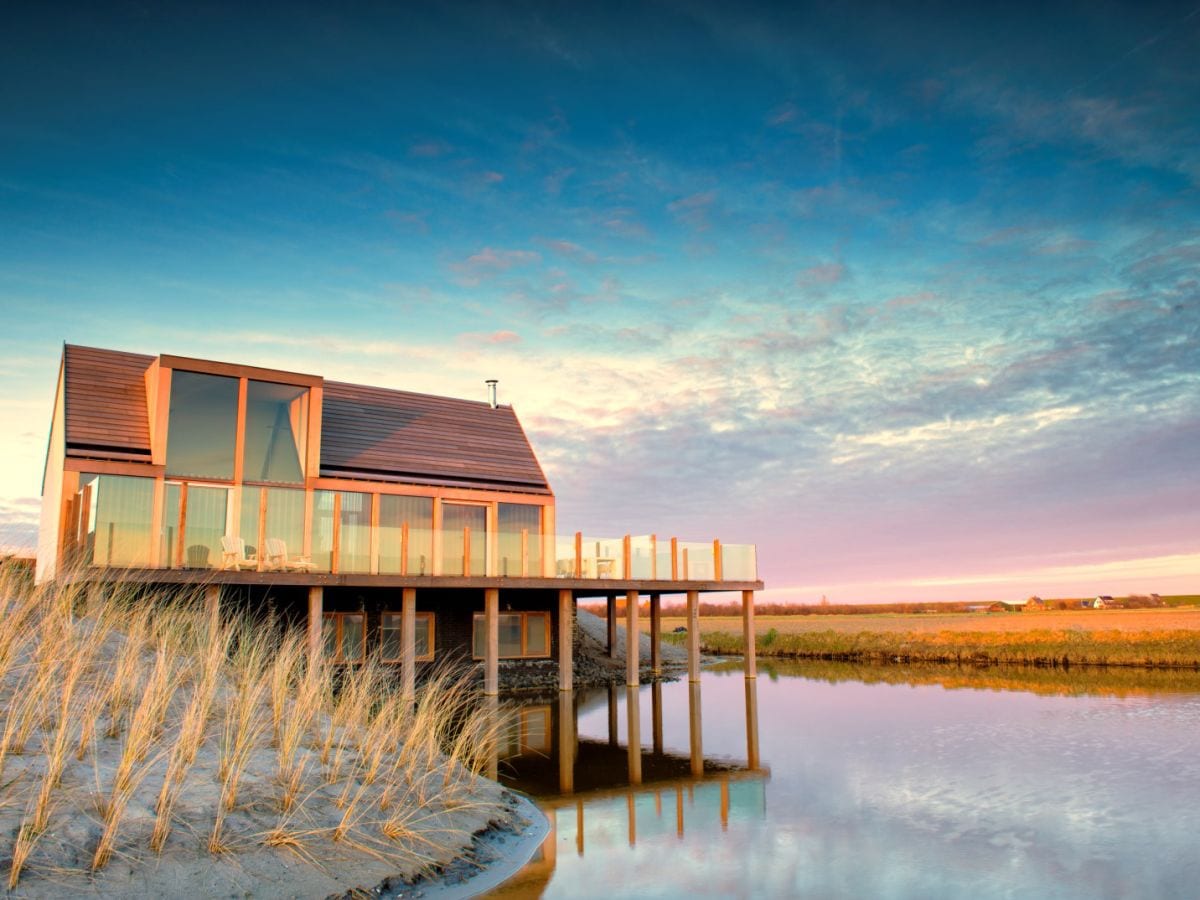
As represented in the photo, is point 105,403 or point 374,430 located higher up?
point 374,430

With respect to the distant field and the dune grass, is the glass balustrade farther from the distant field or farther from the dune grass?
the distant field

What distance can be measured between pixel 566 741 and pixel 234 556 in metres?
6.76

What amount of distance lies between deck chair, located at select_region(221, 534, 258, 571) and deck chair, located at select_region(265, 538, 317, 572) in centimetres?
36

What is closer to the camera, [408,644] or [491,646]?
[408,644]

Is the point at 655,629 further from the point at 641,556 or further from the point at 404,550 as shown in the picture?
the point at 404,550

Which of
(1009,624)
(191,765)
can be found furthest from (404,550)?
(1009,624)

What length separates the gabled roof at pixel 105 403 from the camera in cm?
1662

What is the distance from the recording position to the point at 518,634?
874 inches

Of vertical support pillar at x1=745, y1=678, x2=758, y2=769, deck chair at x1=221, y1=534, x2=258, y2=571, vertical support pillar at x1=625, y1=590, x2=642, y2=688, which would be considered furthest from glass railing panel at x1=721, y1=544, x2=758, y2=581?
deck chair at x1=221, y1=534, x2=258, y2=571

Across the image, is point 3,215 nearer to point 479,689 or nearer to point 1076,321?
point 479,689

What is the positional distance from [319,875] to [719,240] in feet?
48.4

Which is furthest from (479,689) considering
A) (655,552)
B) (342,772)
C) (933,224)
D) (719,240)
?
(933,224)

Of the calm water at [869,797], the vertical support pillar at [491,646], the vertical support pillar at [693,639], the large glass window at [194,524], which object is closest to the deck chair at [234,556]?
the large glass window at [194,524]

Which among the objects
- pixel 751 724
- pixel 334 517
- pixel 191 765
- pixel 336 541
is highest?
pixel 334 517
